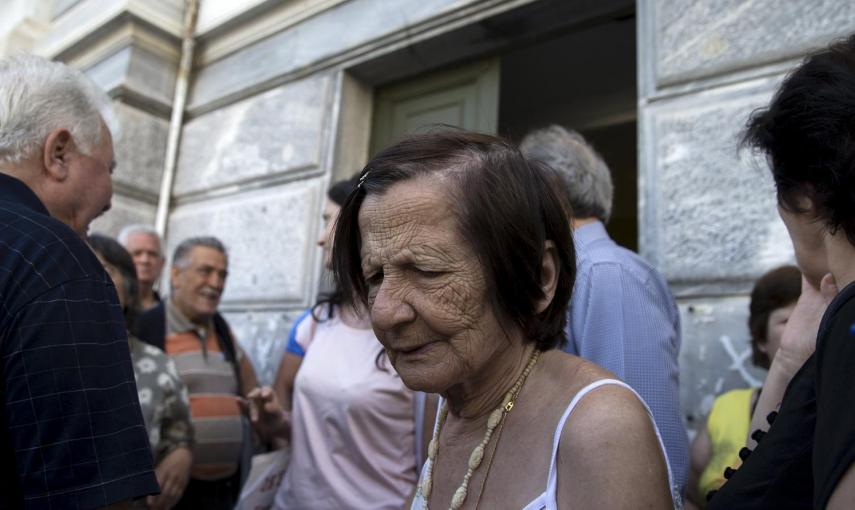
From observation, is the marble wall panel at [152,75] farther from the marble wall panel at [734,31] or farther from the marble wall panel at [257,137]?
the marble wall panel at [734,31]

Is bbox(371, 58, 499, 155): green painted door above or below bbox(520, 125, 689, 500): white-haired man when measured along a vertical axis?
above

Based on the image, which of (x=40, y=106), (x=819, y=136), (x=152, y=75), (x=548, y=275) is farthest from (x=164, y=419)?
(x=152, y=75)

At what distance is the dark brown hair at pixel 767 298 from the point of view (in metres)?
2.27

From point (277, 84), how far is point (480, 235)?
396 centimetres

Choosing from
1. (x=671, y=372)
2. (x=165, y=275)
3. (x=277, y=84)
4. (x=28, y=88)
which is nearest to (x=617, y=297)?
(x=671, y=372)

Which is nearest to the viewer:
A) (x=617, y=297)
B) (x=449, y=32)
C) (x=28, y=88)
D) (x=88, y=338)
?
(x=88, y=338)

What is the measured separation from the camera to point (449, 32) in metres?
3.96

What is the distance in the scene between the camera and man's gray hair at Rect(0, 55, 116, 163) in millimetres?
1607

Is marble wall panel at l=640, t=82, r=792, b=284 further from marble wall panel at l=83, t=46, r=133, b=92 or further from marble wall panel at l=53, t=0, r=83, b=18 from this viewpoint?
marble wall panel at l=53, t=0, r=83, b=18

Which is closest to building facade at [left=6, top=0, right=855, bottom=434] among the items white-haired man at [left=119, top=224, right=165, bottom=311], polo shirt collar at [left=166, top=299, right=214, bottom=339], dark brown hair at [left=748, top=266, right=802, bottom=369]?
dark brown hair at [left=748, top=266, right=802, bottom=369]

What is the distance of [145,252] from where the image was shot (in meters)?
4.05

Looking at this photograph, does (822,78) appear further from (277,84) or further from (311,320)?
(277,84)

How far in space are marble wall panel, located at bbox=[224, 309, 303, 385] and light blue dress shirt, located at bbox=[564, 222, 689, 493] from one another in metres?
2.69

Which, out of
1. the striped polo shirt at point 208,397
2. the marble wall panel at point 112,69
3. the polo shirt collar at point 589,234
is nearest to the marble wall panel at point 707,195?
the polo shirt collar at point 589,234
